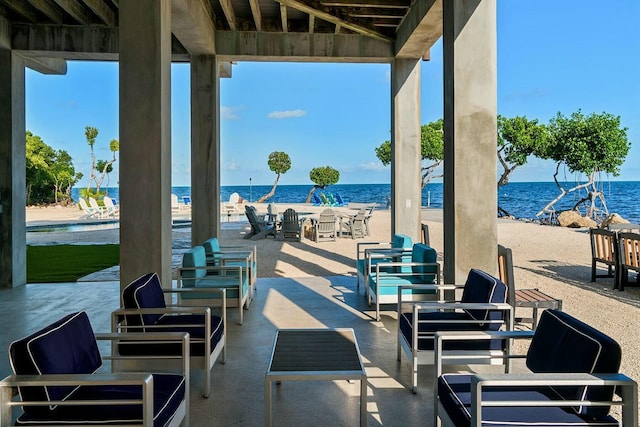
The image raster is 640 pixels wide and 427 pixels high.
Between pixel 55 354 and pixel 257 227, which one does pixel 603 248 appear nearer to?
pixel 55 354

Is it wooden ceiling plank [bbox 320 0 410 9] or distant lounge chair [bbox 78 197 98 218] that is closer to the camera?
wooden ceiling plank [bbox 320 0 410 9]

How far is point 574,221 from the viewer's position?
731 inches

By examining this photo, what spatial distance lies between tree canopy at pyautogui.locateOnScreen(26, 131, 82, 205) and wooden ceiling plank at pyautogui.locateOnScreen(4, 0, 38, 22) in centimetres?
2669

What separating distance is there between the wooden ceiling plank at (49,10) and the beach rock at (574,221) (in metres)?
18.1

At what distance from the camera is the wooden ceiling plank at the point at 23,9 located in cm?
666

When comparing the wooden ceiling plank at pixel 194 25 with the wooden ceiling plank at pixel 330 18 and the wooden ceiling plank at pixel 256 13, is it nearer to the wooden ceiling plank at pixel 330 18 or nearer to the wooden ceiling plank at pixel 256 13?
the wooden ceiling plank at pixel 256 13

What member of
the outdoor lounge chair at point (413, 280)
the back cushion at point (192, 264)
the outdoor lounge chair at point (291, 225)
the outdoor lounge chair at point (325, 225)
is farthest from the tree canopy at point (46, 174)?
the outdoor lounge chair at point (413, 280)

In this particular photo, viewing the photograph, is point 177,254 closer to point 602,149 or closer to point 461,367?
point 461,367

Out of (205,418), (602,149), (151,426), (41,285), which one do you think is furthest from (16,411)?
(602,149)

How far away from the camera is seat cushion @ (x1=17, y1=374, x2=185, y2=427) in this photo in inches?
81.4

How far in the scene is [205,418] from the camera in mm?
2932

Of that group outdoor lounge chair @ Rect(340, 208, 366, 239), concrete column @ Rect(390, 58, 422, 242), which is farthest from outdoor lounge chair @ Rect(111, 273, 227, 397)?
outdoor lounge chair @ Rect(340, 208, 366, 239)

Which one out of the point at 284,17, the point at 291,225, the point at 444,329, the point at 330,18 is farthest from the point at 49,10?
the point at 291,225

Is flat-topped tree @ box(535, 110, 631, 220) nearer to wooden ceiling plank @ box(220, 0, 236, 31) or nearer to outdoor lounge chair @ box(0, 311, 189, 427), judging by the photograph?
wooden ceiling plank @ box(220, 0, 236, 31)
